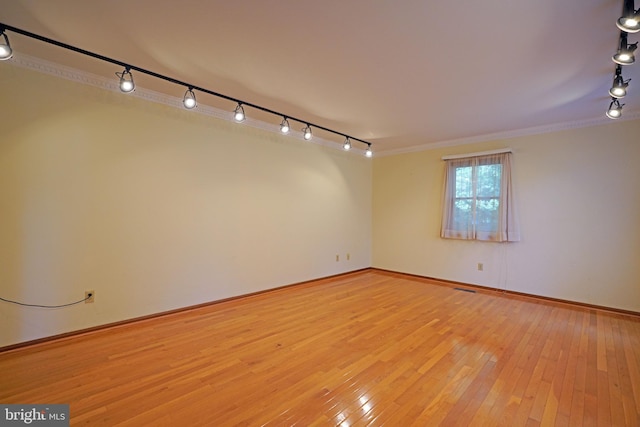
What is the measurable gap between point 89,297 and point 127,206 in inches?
36.9

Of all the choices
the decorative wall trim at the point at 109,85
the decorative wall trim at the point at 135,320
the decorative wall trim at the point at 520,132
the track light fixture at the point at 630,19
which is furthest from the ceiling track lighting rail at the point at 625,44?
the decorative wall trim at the point at 135,320

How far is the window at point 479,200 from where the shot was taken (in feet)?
14.3

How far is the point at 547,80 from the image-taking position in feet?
9.04

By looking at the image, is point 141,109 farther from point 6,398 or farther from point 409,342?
point 409,342

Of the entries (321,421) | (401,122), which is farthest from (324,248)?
(321,421)

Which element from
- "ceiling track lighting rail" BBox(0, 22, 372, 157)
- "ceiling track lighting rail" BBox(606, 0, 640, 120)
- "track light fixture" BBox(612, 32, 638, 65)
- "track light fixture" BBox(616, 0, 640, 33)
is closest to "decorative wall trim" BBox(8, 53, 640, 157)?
"ceiling track lighting rail" BBox(0, 22, 372, 157)

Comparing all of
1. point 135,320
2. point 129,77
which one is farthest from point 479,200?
point 135,320

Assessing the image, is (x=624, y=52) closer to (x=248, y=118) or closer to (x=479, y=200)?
(x=479, y=200)

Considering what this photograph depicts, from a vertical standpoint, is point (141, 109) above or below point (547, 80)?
below

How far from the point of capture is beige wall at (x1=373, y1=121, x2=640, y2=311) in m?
3.60

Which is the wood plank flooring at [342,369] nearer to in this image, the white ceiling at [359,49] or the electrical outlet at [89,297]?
the electrical outlet at [89,297]

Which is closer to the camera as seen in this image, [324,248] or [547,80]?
[547,80]

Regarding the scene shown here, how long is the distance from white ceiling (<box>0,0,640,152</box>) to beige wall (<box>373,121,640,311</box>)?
62 centimetres

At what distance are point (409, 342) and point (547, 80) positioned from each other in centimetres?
282
